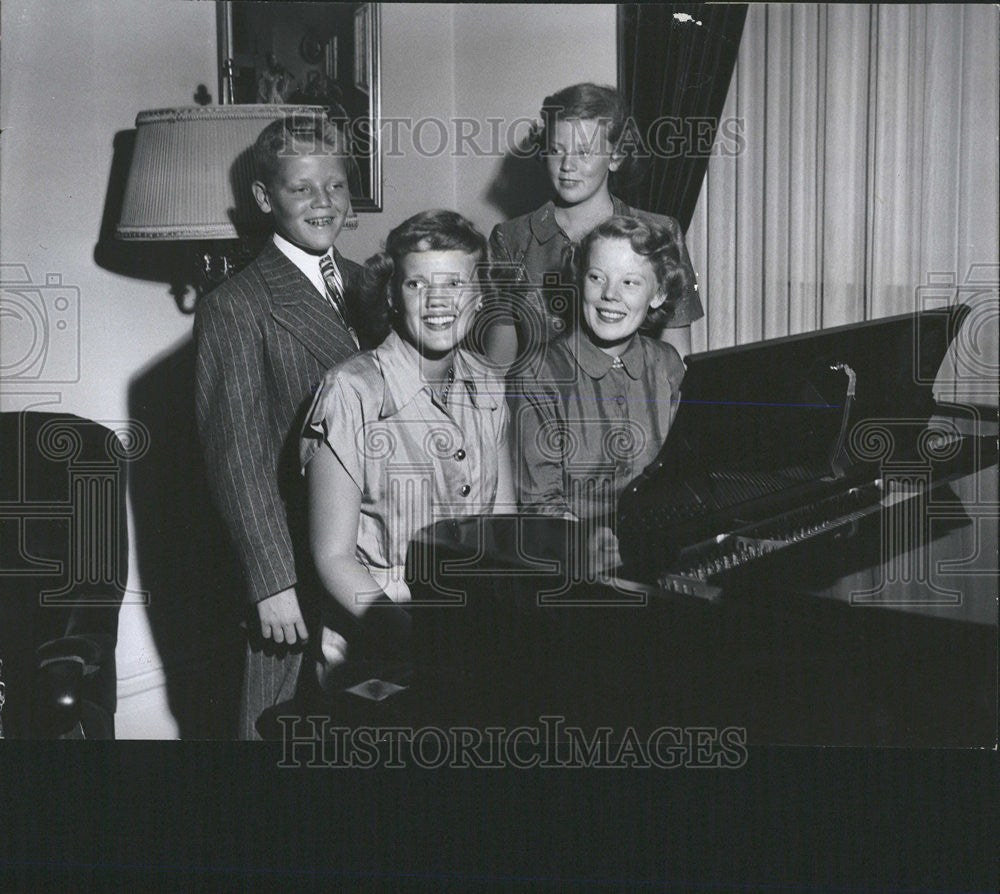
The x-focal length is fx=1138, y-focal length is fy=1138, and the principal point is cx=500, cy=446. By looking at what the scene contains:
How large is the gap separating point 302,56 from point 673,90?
2.46ft

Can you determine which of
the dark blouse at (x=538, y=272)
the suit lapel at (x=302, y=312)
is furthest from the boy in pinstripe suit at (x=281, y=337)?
the dark blouse at (x=538, y=272)

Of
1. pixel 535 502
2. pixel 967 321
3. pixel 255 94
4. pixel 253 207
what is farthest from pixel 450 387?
pixel 967 321

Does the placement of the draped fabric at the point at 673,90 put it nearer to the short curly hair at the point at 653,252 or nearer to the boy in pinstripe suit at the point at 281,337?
the short curly hair at the point at 653,252

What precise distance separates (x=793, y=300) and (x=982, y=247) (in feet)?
1.27

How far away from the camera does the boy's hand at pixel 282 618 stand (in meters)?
2.31

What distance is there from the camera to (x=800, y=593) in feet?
7.29

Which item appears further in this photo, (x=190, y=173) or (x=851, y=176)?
(x=851, y=176)

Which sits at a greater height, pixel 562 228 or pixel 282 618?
pixel 562 228

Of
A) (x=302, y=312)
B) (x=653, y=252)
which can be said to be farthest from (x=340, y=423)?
(x=653, y=252)

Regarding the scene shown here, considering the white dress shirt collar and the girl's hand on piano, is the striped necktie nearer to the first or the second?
the white dress shirt collar

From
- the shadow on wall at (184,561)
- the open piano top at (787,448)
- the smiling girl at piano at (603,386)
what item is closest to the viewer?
the open piano top at (787,448)

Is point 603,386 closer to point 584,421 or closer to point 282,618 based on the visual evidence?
point 584,421

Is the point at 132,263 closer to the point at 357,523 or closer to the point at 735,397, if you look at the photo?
the point at 357,523

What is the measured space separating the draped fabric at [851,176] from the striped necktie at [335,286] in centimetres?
70
